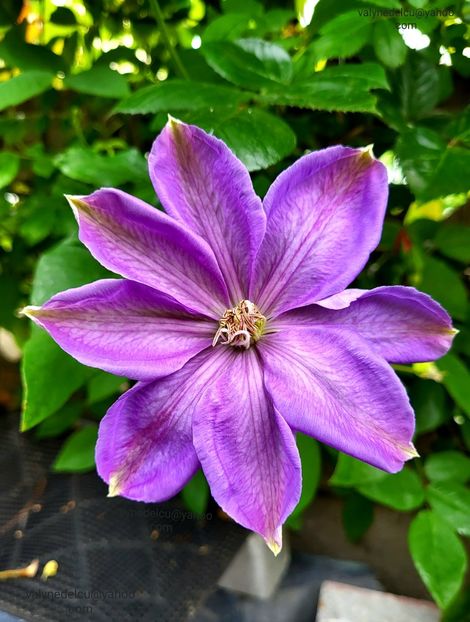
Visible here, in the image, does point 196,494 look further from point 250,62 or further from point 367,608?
point 250,62

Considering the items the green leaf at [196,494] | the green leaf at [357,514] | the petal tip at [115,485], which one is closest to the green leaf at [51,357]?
the petal tip at [115,485]

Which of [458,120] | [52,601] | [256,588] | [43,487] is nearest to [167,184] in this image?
[458,120]

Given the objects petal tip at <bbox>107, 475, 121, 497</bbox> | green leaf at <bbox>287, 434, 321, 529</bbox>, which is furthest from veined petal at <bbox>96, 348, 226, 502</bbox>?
green leaf at <bbox>287, 434, 321, 529</bbox>

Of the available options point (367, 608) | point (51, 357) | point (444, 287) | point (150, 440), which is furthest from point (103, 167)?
point (367, 608)

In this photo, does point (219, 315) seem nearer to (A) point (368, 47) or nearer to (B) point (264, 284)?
(B) point (264, 284)

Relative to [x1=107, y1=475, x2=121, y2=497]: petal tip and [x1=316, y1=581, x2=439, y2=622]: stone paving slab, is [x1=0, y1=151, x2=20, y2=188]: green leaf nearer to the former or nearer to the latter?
[x1=107, y1=475, x2=121, y2=497]: petal tip
